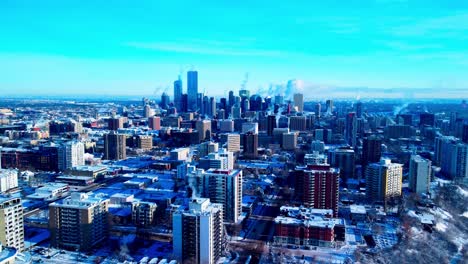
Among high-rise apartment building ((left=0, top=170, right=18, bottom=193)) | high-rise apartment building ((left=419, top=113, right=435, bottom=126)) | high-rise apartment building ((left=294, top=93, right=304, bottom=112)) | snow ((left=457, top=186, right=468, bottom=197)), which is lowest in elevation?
snow ((left=457, top=186, right=468, bottom=197))

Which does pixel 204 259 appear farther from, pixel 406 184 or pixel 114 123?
pixel 114 123

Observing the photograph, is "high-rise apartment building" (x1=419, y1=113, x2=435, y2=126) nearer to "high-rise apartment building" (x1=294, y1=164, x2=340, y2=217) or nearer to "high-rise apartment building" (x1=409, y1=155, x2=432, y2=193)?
"high-rise apartment building" (x1=409, y1=155, x2=432, y2=193)

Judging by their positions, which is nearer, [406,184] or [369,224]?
[369,224]

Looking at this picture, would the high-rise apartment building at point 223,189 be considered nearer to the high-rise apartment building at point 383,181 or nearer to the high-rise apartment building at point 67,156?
the high-rise apartment building at point 383,181

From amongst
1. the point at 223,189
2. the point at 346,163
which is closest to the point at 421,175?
the point at 346,163

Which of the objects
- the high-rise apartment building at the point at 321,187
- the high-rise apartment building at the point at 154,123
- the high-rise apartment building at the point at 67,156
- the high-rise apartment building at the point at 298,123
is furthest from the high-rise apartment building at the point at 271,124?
the high-rise apartment building at the point at 321,187

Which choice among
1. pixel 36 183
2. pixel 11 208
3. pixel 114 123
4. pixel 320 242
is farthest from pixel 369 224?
pixel 114 123

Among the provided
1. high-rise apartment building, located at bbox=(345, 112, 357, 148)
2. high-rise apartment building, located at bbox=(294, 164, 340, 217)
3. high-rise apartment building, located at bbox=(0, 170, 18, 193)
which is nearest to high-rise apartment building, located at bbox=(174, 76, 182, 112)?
high-rise apartment building, located at bbox=(345, 112, 357, 148)
